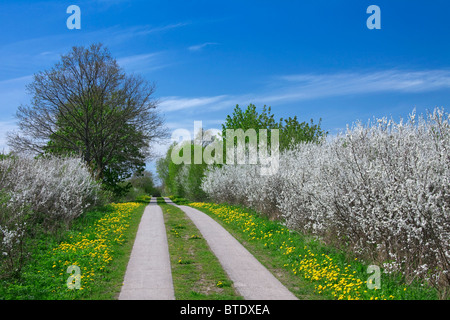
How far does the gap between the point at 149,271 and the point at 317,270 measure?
13.9ft

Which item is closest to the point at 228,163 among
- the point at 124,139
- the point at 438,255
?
the point at 124,139

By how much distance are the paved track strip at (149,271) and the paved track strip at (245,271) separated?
1570 mm

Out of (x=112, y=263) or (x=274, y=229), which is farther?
(x=274, y=229)

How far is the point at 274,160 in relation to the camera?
19.6m

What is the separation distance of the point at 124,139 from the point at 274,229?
78.8ft

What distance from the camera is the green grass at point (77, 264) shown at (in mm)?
8008

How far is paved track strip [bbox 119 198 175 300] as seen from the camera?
775 cm

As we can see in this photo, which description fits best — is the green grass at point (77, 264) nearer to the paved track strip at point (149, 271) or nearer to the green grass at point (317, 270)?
the paved track strip at point (149, 271)

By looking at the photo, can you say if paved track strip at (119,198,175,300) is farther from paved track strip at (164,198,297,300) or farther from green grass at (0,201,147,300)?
paved track strip at (164,198,297,300)

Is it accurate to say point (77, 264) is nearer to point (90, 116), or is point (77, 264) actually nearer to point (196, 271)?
point (196, 271)

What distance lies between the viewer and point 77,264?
393 inches

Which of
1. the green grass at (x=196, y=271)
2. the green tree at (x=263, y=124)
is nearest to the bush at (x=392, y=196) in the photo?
the green grass at (x=196, y=271)
